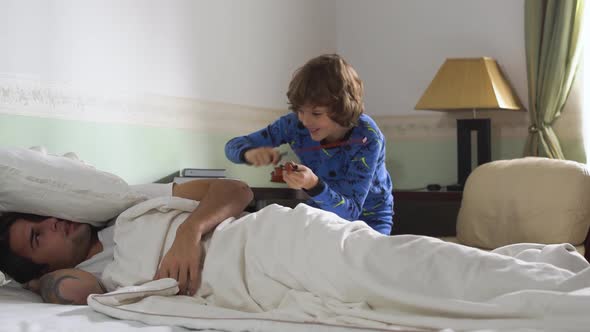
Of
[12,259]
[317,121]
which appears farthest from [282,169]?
[12,259]

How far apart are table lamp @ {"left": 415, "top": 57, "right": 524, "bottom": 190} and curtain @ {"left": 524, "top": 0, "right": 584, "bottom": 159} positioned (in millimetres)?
139

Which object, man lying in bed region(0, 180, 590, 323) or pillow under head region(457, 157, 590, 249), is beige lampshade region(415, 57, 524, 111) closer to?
pillow under head region(457, 157, 590, 249)

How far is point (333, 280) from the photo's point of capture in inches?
66.7

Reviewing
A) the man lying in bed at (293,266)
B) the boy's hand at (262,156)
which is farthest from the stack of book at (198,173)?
the man lying in bed at (293,266)

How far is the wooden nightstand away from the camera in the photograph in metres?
4.01

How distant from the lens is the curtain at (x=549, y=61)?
13.6 ft

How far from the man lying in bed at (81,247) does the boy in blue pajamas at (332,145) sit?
0.29 metres

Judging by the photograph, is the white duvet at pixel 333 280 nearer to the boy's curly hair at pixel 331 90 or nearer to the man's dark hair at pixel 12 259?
the man's dark hair at pixel 12 259

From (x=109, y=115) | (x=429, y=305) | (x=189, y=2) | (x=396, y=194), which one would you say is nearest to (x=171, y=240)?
(x=429, y=305)

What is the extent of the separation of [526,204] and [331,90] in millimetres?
1416

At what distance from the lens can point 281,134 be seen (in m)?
2.80

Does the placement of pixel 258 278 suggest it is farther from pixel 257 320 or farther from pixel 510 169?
pixel 510 169

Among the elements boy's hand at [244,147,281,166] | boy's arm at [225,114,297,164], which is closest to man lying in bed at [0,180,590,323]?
boy's hand at [244,147,281,166]

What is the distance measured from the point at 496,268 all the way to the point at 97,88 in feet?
6.75
